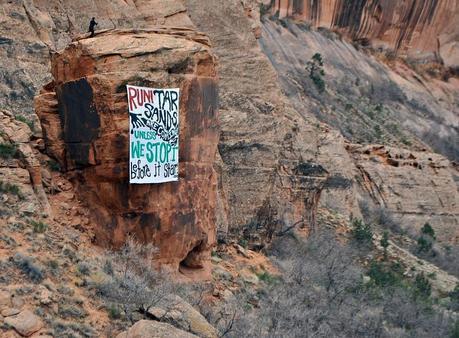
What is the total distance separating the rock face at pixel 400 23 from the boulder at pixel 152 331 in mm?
41683

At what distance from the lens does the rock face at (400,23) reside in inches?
1953

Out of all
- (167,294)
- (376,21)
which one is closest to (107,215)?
(167,294)

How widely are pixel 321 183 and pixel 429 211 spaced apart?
11.3m

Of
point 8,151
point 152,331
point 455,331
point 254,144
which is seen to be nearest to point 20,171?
point 8,151

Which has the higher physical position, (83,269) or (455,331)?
(83,269)

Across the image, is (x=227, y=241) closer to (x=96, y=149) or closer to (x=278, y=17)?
(x=96, y=149)

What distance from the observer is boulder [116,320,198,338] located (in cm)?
848

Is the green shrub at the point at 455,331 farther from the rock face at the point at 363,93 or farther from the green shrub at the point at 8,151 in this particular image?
the rock face at the point at 363,93

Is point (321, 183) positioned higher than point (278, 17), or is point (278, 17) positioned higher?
point (278, 17)

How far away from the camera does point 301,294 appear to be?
50.4 ft

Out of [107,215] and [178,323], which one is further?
[107,215]

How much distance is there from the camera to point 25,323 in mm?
8492

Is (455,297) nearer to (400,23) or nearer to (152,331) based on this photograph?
(152,331)

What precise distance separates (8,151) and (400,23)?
147 feet
